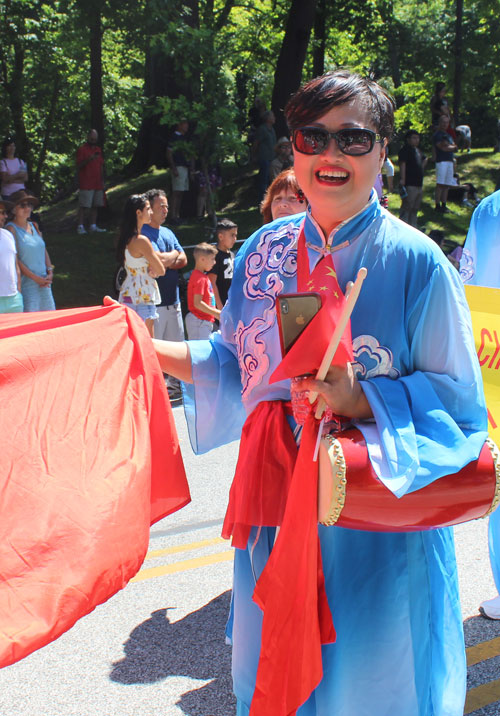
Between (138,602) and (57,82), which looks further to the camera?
(57,82)

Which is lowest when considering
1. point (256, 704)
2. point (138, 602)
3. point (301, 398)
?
point (138, 602)

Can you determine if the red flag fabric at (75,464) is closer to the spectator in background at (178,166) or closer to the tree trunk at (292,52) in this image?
the spectator in background at (178,166)

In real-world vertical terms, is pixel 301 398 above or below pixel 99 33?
below

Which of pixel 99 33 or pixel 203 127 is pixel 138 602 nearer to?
pixel 203 127

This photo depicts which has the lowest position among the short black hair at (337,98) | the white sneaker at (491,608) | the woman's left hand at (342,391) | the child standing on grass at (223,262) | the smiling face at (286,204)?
the white sneaker at (491,608)

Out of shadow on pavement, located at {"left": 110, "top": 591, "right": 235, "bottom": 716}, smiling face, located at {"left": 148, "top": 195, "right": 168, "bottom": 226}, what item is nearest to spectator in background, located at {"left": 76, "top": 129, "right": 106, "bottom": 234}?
smiling face, located at {"left": 148, "top": 195, "right": 168, "bottom": 226}

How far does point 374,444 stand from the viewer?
2.16m

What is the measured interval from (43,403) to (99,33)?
56.7 ft

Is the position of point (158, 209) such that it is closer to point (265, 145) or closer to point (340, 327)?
point (340, 327)

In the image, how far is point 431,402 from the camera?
2.23m

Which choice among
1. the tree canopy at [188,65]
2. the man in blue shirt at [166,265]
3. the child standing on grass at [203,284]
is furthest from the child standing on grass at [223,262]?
the tree canopy at [188,65]

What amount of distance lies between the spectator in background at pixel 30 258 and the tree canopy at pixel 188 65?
4996 mm

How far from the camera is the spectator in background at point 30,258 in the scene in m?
9.11

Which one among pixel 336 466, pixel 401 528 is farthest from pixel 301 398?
pixel 401 528
